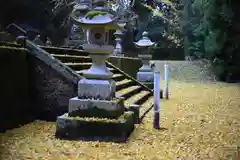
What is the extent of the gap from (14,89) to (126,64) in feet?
27.0

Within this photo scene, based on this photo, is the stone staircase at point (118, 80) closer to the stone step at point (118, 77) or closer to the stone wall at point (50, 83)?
the stone step at point (118, 77)

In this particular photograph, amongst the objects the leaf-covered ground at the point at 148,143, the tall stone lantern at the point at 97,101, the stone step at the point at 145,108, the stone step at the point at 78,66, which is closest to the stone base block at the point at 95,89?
the tall stone lantern at the point at 97,101

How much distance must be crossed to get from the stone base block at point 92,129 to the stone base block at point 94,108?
176 mm

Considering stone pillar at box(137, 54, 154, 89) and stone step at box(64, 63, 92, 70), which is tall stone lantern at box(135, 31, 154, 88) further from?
stone step at box(64, 63, 92, 70)

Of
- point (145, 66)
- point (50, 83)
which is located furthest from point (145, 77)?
point (50, 83)

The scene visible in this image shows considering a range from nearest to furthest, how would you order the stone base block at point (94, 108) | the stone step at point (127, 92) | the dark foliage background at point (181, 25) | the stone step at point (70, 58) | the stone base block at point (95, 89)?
1. the stone base block at point (94, 108)
2. the stone base block at point (95, 89)
3. the stone step at point (70, 58)
4. the stone step at point (127, 92)
5. the dark foliage background at point (181, 25)

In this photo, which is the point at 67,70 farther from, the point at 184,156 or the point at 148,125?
the point at 184,156

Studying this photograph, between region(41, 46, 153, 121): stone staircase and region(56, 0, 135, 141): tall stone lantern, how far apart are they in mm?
1465

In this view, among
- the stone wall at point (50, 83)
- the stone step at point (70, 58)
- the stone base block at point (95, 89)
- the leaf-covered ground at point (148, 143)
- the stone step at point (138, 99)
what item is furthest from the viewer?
the stone step at point (138, 99)

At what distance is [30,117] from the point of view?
6.82 m

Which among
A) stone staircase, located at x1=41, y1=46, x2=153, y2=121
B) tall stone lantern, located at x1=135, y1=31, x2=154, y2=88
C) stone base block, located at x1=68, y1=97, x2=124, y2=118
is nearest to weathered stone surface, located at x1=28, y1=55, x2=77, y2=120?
stone staircase, located at x1=41, y1=46, x2=153, y2=121

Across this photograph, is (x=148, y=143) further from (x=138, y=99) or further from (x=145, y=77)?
(x=145, y=77)

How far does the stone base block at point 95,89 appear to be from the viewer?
5652 millimetres

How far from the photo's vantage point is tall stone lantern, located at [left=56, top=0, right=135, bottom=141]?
534cm
